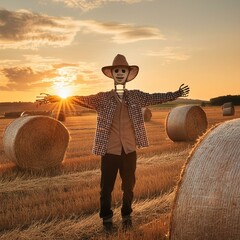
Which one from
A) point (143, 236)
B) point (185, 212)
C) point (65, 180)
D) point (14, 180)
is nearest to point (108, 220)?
point (143, 236)

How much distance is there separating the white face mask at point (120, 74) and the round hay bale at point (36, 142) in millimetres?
6219

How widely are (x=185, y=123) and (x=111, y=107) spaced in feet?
37.1

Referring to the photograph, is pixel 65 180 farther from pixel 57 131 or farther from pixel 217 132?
pixel 217 132

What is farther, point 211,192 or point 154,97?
point 154,97

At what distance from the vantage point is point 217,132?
4.67m

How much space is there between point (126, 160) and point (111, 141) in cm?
32

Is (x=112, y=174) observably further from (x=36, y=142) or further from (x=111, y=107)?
(x=36, y=142)

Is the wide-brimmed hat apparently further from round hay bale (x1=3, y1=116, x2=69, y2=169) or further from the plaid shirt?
round hay bale (x1=3, y1=116, x2=69, y2=169)

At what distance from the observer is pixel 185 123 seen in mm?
17297

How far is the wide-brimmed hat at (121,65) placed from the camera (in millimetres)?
6441

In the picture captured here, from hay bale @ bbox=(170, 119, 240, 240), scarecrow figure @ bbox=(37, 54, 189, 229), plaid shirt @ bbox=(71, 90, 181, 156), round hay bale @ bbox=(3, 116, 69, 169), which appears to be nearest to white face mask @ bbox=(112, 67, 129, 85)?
scarecrow figure @ bbox=(37, 54, 189, 229)

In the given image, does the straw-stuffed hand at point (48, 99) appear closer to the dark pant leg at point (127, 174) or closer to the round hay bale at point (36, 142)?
the dark pant leg at point (127, 174)

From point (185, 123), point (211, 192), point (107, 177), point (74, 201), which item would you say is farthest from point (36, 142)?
point (211, 192)

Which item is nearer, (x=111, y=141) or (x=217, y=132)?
(x=217, y=132)
